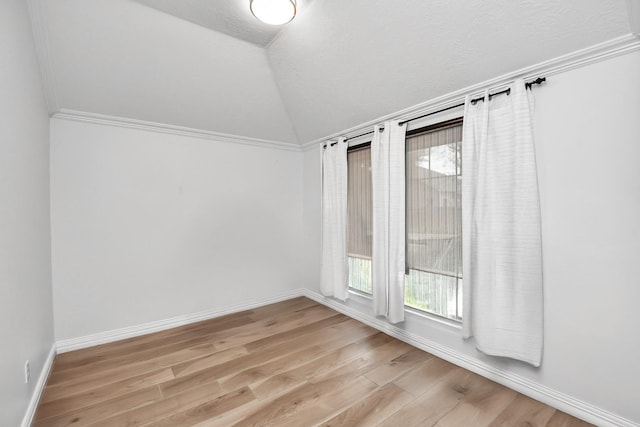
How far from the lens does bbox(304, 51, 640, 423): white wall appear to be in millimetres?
1483

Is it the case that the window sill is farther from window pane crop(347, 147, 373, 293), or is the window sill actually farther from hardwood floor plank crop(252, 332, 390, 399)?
hardwood floor plank crop(252, 332, 390, 399)

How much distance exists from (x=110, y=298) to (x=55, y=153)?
1427mm

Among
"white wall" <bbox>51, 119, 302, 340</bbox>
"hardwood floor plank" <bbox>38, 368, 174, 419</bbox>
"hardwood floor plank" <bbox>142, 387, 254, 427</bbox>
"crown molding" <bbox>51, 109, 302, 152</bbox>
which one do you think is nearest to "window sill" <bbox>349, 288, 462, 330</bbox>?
"white wall" <bbox>51, 119, 302, 340</bbox>

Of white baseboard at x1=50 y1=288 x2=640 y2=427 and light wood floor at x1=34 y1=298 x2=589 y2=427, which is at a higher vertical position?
white baseboard at x1=50 y1=288 x2=640 y2=427

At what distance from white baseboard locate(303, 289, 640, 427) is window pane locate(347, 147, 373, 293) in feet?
1.84

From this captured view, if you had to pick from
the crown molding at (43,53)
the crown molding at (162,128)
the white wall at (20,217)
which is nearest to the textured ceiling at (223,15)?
the crown molding at (43,53)

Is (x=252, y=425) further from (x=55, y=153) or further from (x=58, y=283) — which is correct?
(x=55, y=153)

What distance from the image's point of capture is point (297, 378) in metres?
2.07

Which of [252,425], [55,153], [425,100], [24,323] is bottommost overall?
[252,425]

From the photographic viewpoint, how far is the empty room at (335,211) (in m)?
1.56

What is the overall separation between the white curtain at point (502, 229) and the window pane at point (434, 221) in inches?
8.4

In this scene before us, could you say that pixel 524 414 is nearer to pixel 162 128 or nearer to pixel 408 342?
pixel 408 342

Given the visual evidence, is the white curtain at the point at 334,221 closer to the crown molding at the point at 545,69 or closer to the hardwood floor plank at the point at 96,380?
the crown molding at the point at 545,69

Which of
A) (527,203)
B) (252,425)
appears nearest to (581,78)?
(527,203)
